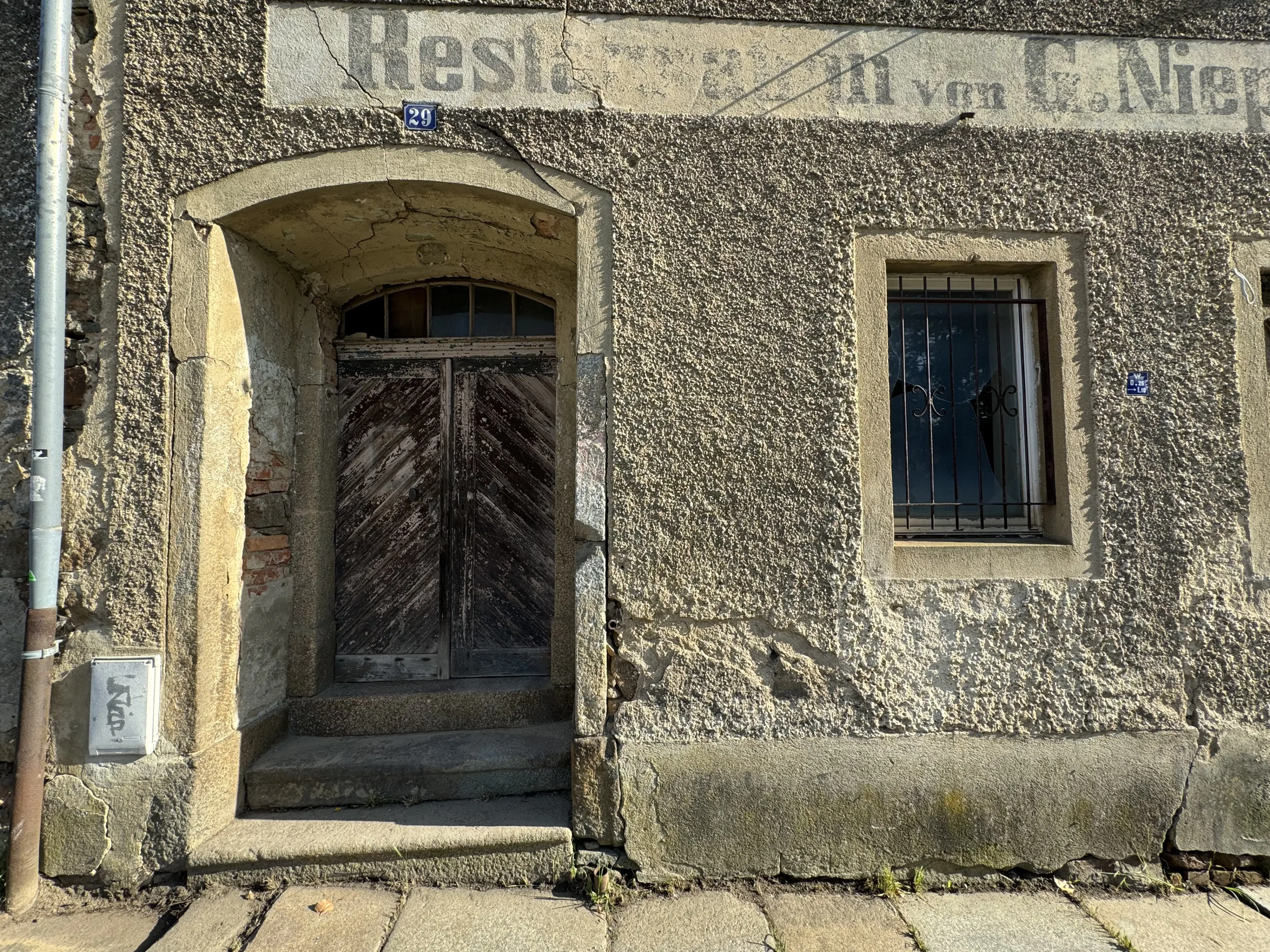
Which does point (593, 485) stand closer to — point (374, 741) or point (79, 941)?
point (374, 741)

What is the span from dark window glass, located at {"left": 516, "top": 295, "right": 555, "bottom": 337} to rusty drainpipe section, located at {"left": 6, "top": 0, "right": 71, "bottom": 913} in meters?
2.04

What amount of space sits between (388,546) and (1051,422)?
3.50m

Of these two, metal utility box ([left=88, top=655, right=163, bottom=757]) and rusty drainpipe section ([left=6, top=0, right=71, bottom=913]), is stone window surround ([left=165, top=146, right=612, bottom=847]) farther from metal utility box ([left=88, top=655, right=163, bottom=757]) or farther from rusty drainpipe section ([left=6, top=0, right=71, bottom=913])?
rusty drainpipe section ([left=6, top=0, right=71, bottom=913])

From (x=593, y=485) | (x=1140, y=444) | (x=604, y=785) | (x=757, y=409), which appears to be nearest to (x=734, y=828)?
(x=604, y=785)

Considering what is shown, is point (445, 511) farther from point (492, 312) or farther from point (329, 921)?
point (329, 921)

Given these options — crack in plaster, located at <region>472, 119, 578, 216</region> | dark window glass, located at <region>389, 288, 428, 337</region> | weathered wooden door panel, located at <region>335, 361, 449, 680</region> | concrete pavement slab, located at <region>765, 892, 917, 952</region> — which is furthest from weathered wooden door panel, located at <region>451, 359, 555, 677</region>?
concrete pavement slab, located at <region>765, 892, 917, 952</region>

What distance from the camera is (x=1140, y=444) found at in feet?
9.87

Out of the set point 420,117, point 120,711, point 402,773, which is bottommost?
point 402,773

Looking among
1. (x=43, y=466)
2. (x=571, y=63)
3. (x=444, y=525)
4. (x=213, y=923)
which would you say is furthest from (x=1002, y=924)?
(x=43, y=466)

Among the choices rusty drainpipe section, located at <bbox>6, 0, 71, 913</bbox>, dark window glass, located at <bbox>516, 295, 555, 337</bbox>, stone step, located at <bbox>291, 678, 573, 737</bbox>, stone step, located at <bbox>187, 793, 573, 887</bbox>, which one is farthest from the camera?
dark window glass, located at <bbox>516, 295, 555, 337</bbox>

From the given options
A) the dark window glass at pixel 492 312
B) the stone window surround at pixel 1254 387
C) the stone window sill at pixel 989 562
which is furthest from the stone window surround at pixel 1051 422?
the dark window glass at pixel 492 312

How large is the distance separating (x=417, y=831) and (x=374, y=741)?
0.70 metres

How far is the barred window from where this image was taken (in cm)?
321

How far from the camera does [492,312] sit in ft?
12.9
